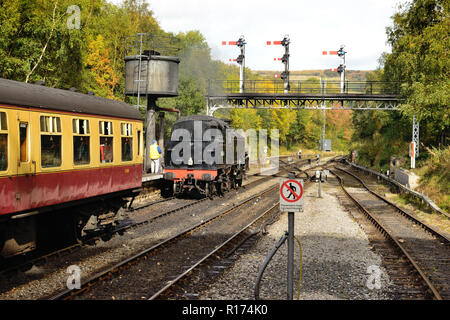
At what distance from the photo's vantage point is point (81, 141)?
9.98 m

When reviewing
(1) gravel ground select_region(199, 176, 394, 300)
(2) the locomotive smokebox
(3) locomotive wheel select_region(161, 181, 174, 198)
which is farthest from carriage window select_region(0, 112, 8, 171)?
(2) the locomotive smokebox

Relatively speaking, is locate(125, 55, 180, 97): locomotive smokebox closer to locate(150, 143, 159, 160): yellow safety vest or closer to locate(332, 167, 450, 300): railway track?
locate(150, 143, 159, 160): yellow safety vest

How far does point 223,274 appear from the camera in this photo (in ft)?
29.9

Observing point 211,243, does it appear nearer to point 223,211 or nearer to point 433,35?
point 223,211

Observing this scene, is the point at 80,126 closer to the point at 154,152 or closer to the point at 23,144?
the point at 23,144

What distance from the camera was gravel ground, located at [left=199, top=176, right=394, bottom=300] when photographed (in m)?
8.02

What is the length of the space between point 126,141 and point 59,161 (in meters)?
3.11

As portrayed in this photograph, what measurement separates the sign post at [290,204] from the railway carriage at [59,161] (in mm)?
4788

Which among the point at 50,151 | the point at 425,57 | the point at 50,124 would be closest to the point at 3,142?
the point at 50,151

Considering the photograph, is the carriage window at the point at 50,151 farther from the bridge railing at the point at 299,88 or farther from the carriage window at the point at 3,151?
the bridge railing at the point at 299,88

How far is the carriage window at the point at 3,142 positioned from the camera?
7.52 metres

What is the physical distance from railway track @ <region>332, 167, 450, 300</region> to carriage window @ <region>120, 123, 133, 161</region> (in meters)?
7.20
